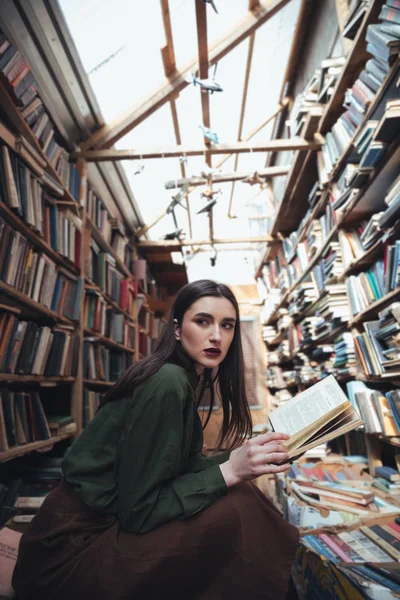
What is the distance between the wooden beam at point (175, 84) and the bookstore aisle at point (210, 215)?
15 mm

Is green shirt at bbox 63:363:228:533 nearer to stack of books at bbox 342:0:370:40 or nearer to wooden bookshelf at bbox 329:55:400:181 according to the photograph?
wooden bookshelf at bbox 329:55:400:181

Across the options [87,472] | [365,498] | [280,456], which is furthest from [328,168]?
[87,472]

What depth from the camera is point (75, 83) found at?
287 cm

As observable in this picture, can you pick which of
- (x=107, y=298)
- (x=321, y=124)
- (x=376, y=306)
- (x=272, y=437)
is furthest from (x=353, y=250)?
(x=107, y=298)

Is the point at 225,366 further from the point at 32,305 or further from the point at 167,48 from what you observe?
the point at 167,48

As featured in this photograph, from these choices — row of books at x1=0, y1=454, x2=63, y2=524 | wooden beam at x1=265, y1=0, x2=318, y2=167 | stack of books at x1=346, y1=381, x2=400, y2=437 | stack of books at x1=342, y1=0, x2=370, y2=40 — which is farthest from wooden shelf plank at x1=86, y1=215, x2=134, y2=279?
wooden beam at x1=265, y1=0, x2=318, y2=167

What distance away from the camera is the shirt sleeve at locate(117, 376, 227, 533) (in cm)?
81

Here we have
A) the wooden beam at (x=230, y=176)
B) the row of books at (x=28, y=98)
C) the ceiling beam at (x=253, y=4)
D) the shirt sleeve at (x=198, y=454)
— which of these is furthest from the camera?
the wooden beam at (x=230, y=176)

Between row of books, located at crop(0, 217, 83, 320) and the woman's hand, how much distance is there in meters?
1.46

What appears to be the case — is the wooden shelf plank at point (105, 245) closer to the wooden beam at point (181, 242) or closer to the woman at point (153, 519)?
the wooden beam at point (181, 242)

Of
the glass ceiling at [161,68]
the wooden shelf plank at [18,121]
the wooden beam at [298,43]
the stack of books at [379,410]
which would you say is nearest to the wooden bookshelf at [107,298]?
the wooden shelf plank at [18,121]

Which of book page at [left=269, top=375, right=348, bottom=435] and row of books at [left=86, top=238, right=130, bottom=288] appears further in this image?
row of books at [left=86, top=238, right=130, bottom=288]

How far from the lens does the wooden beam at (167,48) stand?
252cm

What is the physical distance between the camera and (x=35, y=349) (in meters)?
1.97
